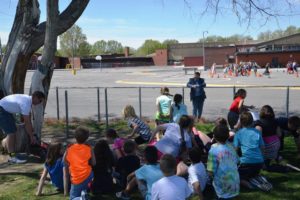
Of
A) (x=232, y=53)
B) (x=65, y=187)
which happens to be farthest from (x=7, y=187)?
(x=232, y=53)

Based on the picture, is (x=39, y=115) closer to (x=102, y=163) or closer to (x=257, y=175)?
(x=102, y=163)

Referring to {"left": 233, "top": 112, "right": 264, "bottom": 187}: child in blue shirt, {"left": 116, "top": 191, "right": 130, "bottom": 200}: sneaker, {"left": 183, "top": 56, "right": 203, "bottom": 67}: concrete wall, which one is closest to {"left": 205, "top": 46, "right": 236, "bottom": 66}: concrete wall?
{"left": 183, "top": 56, "right": 203, "bottom": 67}: concrete wall

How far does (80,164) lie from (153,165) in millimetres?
1191

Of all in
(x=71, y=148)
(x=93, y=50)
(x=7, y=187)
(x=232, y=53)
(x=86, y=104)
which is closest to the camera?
(x=71, y=148)

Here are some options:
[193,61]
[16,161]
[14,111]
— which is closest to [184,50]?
[193,61]

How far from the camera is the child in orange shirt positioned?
6.28 m

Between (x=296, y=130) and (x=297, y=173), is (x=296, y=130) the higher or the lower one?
the higher one

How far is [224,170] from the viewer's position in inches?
222

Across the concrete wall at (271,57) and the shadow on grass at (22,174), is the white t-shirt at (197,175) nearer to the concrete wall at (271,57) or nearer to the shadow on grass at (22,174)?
the shadow on grass at (22,174)

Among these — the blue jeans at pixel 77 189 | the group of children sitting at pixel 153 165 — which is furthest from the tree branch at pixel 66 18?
the blue jeans at pixel 77 189

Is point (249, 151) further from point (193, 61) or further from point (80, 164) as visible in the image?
point (193, 61)

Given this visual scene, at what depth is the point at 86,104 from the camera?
20469mm

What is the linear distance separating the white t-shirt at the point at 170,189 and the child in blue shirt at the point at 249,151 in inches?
89.2

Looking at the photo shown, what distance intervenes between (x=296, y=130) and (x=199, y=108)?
628cm
